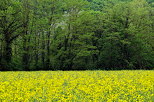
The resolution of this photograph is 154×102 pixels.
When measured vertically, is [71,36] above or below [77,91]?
above

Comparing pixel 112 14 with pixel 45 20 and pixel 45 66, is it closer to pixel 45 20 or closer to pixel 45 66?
pixel 45 20

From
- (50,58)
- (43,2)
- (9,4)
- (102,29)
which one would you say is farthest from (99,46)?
(9,4)

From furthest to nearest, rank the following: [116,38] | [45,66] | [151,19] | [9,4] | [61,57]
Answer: [151,19] < [116,38] < [61,57] < [45,66] < [9,4]

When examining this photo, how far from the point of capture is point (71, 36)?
154ft

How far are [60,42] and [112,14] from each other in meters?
13.7

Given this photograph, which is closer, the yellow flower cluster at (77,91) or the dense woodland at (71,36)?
the yellow flower cluster at (77,91)

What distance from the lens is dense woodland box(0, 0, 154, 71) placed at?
128 ft

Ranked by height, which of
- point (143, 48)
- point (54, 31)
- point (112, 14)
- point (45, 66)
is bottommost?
point (45, 66)

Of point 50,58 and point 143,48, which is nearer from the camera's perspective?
point 50,58

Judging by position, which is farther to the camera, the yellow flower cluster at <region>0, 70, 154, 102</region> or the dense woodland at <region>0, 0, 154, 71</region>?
the dense woodland at <region>0, 0, 154, 71</region>

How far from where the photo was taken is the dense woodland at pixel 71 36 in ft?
128

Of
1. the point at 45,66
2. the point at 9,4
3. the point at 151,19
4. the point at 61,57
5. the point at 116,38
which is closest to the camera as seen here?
the point at 9,4

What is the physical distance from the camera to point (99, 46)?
49.5 metres

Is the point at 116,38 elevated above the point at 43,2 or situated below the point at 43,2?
below
